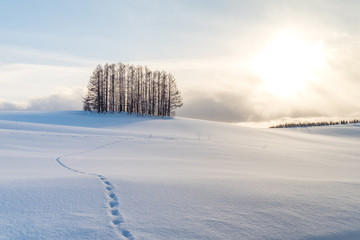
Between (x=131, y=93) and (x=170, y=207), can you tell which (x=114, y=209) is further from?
(x=131, y=93)

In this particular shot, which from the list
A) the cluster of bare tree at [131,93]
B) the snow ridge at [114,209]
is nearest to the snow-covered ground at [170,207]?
the snow ridge at [114,209]

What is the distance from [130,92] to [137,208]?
4018 cm

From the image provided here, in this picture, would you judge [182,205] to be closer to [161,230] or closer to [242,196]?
[161,230]

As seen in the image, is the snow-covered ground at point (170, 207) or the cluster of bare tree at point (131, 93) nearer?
the snow-covered ground at point (170, 207)

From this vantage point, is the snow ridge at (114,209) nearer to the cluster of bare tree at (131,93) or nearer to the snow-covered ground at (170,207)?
the snow-covered ground at (170,207)

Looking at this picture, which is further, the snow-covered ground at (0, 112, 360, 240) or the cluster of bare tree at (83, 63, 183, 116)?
the cluster of bare tree at (83, 63, 183, 116)

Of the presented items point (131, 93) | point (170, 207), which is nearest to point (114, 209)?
point (170, 207)

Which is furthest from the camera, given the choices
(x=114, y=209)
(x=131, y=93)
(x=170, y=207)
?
(x=131, y=93)

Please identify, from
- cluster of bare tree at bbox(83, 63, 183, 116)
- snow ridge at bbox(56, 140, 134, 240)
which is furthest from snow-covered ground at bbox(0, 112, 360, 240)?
cluster of bare tree at bbox(83, 63, 183, 116)

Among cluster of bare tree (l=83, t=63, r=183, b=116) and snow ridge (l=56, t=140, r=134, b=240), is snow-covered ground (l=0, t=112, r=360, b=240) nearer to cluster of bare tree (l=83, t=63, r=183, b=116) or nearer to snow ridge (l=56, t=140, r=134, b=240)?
snow ridge (l=56, t=140, r=134, b=240)

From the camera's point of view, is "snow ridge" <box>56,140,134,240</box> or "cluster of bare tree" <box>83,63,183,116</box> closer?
"snow ridge" <box>56,140,134,240</box>

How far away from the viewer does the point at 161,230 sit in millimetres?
3135

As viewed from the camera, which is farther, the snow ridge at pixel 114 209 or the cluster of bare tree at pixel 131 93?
the cluster of bare tree at pixel 131 93

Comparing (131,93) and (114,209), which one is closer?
(114,209)
